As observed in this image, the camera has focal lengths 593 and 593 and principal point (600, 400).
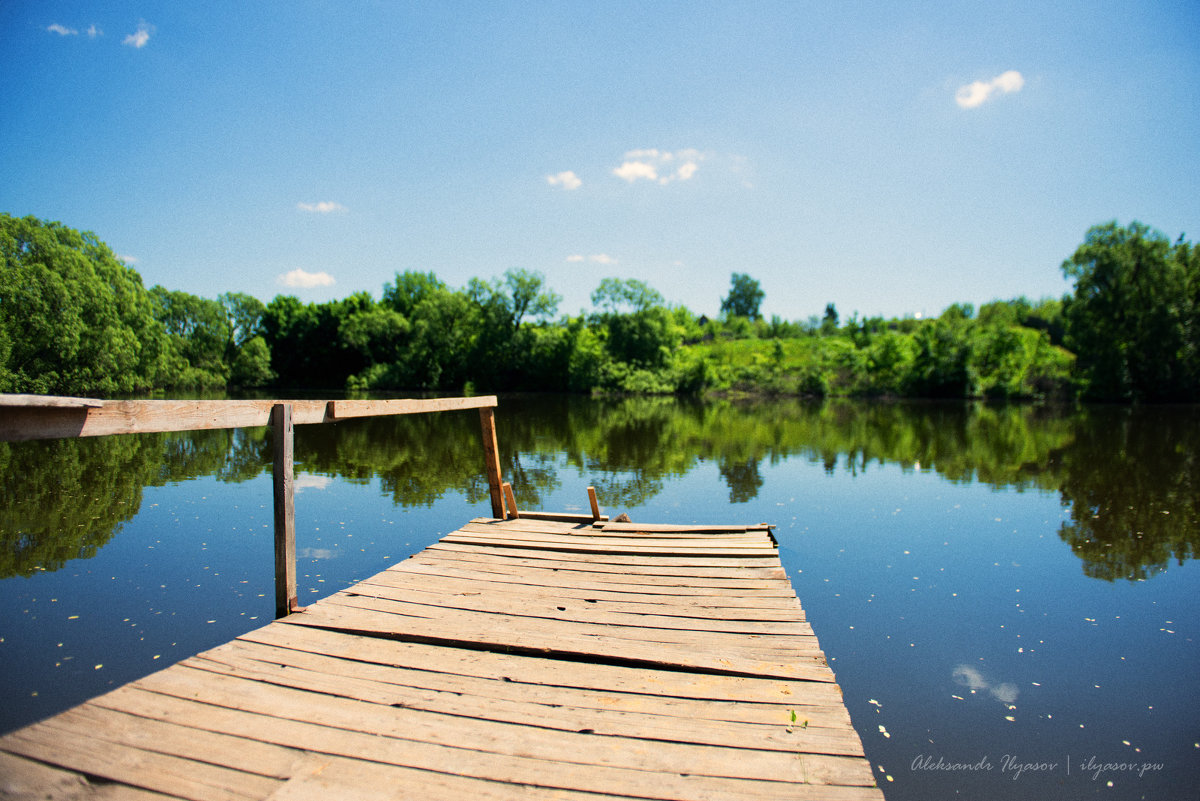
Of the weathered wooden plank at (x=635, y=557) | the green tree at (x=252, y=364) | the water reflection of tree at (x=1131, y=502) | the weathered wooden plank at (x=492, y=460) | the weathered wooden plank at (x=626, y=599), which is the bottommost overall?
the water reflection of tree at (x=1131, y=502)

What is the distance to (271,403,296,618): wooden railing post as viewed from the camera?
149 inches

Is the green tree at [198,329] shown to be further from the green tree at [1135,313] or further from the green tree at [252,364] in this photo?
the green tree at [1135,313]

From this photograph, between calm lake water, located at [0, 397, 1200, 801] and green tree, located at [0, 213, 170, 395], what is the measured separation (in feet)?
29.9

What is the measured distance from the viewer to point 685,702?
2830 mm

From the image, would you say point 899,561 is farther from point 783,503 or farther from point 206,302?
point 206,302

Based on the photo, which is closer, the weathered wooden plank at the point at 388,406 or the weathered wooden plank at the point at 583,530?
the weathered wooden plank at the point at 388,406

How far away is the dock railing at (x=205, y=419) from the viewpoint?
242cm

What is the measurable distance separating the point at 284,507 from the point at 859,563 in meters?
6.50

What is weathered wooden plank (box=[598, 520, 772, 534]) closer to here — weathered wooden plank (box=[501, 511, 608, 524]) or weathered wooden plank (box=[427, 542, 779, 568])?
weathered wooden plank (box=[501, 511, 608, 524])

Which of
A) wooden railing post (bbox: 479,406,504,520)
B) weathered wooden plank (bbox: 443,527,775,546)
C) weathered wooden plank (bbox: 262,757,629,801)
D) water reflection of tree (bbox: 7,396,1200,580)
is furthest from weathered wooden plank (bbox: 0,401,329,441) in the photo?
water reflection of tree (bbox: 7,396,1200,580)

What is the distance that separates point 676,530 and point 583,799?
4.45 m

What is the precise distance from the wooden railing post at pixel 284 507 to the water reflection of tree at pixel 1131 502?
8520 mm

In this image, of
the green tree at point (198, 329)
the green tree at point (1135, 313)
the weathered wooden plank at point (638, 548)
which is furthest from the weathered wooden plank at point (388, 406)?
the green tree at point (198, 329)

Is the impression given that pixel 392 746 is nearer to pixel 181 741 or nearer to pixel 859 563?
pixel 181 741
